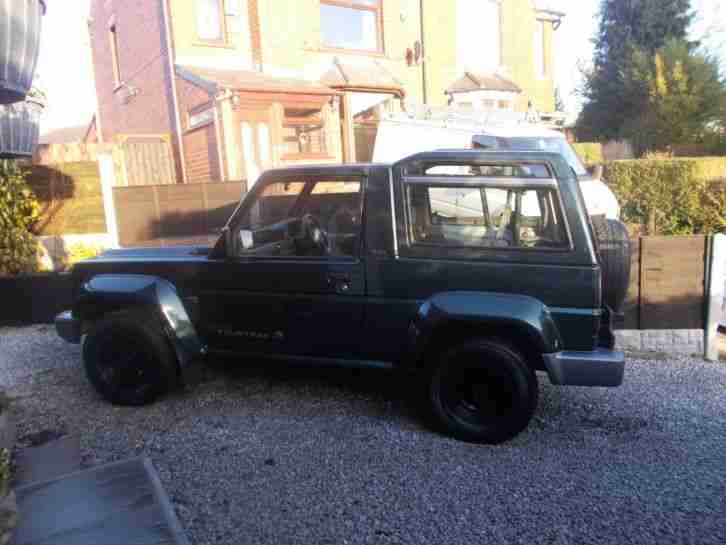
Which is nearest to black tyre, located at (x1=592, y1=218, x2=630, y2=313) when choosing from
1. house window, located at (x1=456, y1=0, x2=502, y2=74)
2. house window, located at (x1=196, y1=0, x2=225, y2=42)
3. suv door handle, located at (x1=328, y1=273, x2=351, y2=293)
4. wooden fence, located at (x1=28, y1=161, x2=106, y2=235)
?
suv door handle, located at (x1=328, y1=273, x2=351, y2=293)

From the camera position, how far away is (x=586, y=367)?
3.42 meters

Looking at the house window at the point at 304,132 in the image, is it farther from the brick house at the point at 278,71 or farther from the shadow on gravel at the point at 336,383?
the shadow on gravel at the point at 336,383

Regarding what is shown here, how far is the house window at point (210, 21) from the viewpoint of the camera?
1519 cm

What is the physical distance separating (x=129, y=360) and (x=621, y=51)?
94.4 feet

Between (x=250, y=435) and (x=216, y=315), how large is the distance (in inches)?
36.2

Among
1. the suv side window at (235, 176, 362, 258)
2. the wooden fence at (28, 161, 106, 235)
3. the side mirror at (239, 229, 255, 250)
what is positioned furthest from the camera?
the wooden fence at (28, 161, 106, 235)

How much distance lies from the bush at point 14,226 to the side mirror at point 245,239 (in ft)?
16.0

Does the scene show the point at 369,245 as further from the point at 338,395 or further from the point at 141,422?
the point at 141,422

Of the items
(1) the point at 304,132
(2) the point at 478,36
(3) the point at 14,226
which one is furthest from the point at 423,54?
(3) the point at 14,226

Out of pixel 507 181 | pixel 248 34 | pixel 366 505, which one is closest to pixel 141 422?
pixel 366 505

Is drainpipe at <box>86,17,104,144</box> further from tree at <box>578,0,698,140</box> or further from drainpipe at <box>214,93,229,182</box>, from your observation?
tree at <box>578,0,698,140</box>

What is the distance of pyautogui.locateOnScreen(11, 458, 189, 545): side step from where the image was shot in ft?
8.55

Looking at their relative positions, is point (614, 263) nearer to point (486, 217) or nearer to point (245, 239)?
point (486, 217)

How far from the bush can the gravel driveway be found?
9.51 feet
